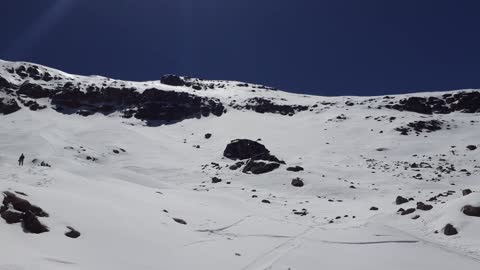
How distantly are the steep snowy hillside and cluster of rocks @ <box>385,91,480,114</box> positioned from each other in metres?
0.37

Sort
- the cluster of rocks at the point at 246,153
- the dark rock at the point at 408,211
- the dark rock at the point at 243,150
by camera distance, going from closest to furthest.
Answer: the dark rock at the point at 408,211 < the cluster of rocks at the point at 246,153 < the dark rock at the point at 243,150

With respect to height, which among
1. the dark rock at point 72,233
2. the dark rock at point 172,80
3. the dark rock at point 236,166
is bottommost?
the dark rock at point 236,166

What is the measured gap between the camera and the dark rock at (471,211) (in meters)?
23.7

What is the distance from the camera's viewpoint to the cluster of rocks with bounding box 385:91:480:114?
94062 millimetres

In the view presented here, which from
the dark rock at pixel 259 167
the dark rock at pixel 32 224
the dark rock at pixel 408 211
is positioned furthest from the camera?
the dark rock at pixel 259 167

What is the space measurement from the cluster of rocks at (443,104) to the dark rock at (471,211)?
74449 millimetres

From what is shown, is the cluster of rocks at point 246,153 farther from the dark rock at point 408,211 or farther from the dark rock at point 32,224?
the dark rock at point 32,224

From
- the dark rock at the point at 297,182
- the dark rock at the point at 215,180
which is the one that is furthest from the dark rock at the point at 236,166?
the dark rock at the point at 297,182

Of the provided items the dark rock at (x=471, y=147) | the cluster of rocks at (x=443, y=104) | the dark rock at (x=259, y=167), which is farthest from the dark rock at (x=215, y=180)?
the cluster of rocks at (x=443, y=104)

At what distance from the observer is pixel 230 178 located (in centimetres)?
4947

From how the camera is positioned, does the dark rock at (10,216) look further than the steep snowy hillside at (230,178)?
No

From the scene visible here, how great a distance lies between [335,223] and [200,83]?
370 ft

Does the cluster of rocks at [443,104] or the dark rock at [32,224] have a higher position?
the cluster of rocks at [443,104]

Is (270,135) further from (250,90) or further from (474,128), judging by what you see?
(250,90)
